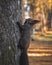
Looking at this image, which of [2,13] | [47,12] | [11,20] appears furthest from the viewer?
[47,12]

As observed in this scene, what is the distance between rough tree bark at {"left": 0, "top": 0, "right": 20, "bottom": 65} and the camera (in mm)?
1713

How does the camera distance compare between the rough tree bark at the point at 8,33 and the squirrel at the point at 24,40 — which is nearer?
the rough tree bark at the point at 8,33

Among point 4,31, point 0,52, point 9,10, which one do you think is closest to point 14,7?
point 9,10

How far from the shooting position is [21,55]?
208cm

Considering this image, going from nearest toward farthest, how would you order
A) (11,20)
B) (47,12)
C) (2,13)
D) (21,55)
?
(2,13)
(11,20)
(21,55)
(47,12)

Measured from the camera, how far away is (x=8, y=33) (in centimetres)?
178

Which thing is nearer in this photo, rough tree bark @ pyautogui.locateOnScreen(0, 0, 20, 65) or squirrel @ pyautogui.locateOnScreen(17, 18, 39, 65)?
rough tree bark @ pyautogui.locateOnScreen(0, 0, 20, 65)

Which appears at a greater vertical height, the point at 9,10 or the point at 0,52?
the point at 9,10

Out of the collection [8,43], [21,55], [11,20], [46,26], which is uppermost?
[11,20]

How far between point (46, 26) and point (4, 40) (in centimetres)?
1616

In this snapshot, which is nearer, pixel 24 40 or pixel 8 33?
pixel 8 33

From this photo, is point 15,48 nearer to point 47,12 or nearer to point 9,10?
point 9,10

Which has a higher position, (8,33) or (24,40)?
(8,33)

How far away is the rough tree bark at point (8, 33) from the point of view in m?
1.71
